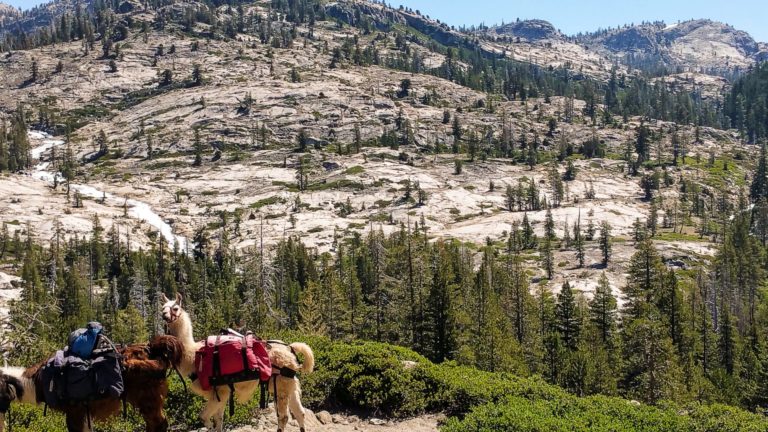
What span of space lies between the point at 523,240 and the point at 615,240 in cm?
2235

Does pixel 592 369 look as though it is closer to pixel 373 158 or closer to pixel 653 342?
pixel 653 342

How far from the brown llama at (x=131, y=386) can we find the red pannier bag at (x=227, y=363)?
473mm

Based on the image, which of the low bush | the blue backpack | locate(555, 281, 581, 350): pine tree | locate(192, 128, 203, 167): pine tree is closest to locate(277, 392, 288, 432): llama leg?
the low bush

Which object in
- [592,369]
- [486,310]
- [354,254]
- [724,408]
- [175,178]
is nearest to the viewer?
[724,408]

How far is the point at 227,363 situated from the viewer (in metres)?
10.1

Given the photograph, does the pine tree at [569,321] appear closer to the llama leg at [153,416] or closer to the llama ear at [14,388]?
the llama leg at [153,416]

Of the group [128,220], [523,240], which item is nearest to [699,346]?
[523,240]

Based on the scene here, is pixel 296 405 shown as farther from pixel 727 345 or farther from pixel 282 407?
→ pixel 727 345

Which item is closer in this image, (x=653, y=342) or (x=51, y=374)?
(x=51, y=374)

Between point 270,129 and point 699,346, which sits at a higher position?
point 270,129

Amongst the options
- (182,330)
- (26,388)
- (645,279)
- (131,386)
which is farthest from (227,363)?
(645,279)

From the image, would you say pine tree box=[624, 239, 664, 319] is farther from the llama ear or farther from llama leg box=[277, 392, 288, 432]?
the llama ear

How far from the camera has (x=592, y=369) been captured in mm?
53062

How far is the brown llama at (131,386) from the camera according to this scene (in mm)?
9156
